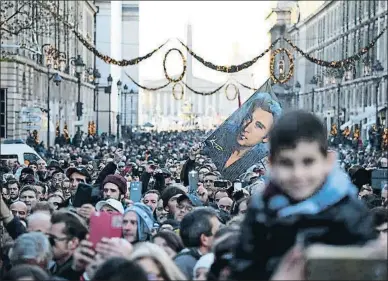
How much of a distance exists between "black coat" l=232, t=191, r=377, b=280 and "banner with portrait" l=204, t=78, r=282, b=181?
1145 cm

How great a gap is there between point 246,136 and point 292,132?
1214cm

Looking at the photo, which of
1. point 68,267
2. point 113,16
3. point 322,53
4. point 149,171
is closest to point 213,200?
point 149,171

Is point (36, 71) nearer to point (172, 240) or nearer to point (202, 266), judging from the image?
point (172, 240)

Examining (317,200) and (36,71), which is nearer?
(317,200)

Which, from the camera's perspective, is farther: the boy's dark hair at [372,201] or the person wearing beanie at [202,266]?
the boy's dark hair at [372,201]

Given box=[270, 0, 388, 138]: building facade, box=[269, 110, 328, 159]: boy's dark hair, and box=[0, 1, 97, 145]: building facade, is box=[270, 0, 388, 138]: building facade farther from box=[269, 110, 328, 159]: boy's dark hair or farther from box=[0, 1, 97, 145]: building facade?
box=[269, 110, 328, 159]: boy's dark hair

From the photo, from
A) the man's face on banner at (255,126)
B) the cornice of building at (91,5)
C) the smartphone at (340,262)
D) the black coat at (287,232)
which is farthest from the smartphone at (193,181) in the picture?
the cornice of building at (91,5)

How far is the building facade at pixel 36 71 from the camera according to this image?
4075cm

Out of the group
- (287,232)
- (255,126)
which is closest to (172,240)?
(287,232)

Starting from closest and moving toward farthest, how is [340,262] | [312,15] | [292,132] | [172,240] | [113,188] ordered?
[340,262] < [292,132] < [172,240] < [113,188] < [312,15]

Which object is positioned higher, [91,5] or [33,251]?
[91,5]

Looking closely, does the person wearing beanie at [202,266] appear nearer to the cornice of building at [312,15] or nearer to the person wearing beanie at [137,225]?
the person wearing beanie at [137,225]

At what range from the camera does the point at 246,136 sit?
16.7m

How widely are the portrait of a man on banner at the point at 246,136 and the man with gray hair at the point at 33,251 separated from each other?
364 inches
